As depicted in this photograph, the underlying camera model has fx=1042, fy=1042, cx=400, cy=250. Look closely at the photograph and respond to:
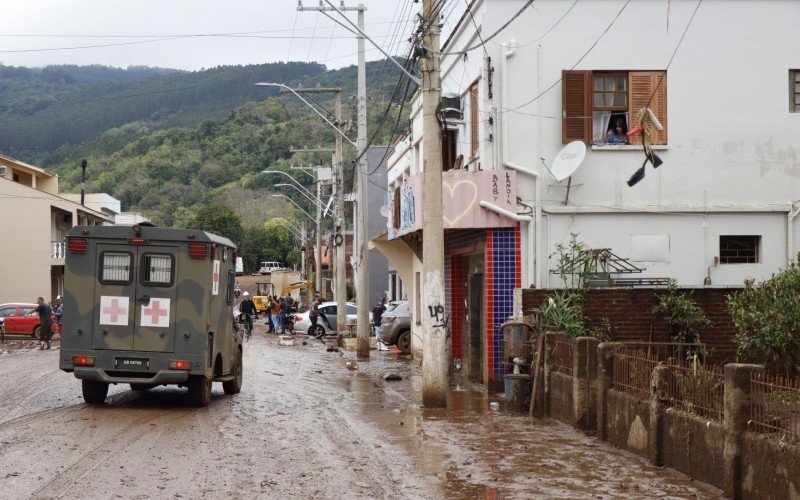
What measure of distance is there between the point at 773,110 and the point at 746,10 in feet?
6.50

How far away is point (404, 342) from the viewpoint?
1323 inches

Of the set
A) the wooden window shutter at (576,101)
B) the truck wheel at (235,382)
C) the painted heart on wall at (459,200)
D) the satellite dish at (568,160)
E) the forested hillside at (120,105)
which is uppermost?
the forested hillside at (120,105)

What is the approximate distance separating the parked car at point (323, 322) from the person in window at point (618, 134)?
2722 centimetres

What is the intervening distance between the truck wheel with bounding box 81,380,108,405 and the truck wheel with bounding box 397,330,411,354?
16.6 m

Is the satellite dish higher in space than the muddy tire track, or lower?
higher

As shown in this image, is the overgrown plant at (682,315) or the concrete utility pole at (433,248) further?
the overgrown plant at (682,315)

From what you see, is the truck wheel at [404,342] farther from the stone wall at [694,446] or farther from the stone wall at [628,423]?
the stone wall at [694,446]

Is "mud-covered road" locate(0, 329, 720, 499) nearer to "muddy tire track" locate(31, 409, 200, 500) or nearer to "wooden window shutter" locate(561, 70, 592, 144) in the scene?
"muddy tire track" locate(31, 409, 200, 500)

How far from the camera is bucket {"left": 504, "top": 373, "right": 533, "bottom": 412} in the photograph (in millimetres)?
16953

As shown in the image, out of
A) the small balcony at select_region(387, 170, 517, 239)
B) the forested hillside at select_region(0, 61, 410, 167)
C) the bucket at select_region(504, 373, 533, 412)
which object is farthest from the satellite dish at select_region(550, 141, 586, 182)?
the forested hillside at select_region(0, 61, 410, 167)

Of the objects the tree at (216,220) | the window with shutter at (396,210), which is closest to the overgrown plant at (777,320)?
the window with shutter at (396,210)

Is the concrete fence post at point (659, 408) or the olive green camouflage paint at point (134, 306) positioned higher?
the olive green camouflage paint at point (134, 306)

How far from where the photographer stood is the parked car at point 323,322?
46.3m

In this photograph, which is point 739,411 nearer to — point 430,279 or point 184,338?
point 430,279
